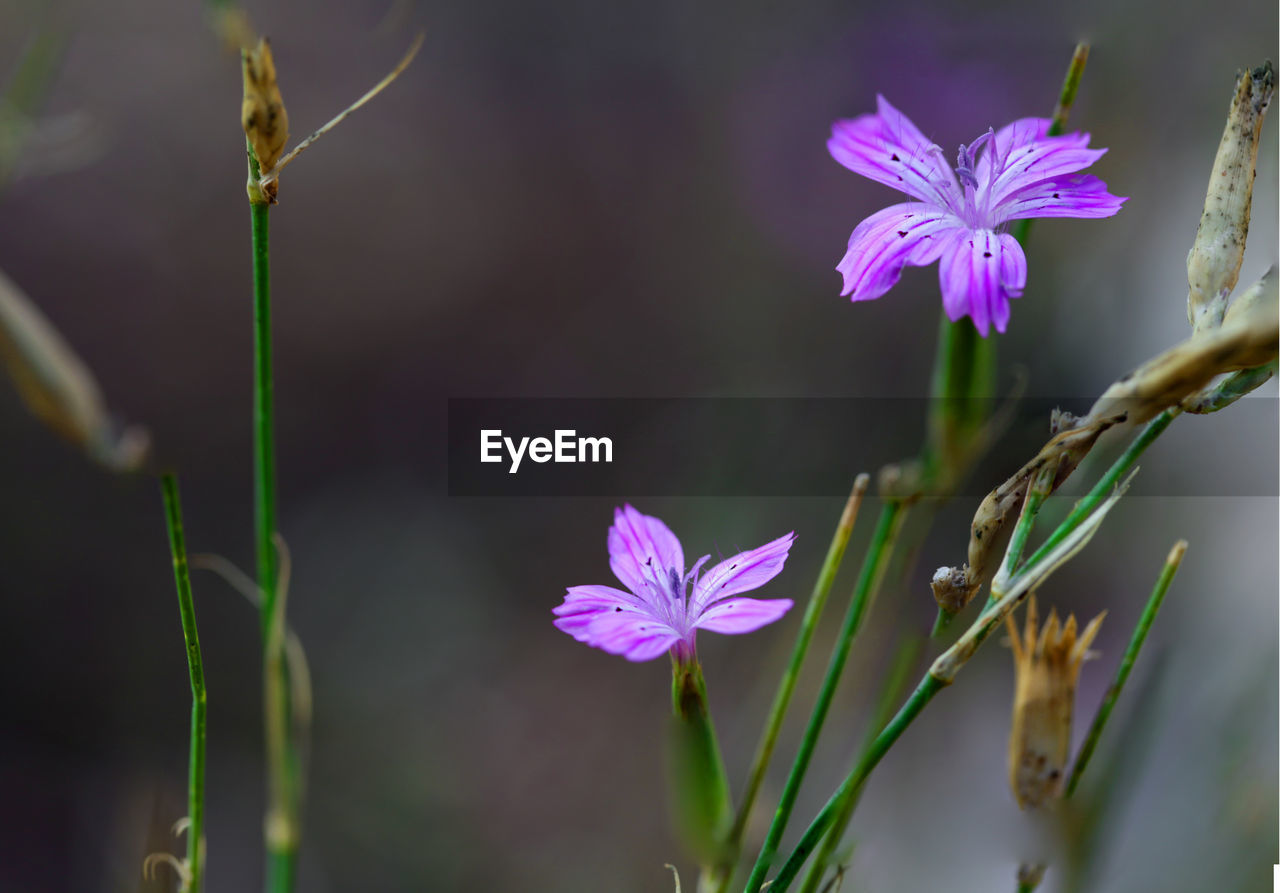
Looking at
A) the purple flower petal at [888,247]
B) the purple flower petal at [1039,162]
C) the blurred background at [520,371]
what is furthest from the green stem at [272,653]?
the blurred background at [520,371]

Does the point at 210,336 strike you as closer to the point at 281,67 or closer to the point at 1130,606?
the point at 281,67

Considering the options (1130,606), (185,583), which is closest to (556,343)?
(1130,606)

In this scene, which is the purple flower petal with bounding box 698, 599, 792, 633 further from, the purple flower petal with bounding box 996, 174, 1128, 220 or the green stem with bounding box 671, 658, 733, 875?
the purple flower petal with bounding box 996, 174, 1128, 220

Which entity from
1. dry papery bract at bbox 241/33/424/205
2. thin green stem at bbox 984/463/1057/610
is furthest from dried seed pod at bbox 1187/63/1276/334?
dry papery bract at bbox 241/33/424/205

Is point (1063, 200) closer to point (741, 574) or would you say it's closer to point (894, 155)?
point (894, 155)

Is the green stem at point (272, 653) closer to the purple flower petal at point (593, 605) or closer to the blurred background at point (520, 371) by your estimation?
the purple flower petal at point (593, 605)

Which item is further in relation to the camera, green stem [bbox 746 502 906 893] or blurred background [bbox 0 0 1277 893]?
blurred background [bbox 0 0 1277 893]

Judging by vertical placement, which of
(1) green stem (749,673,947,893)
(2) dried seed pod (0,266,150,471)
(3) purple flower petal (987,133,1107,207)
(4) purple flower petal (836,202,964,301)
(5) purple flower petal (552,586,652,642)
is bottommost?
(1) green stem (749,673,947,893)
